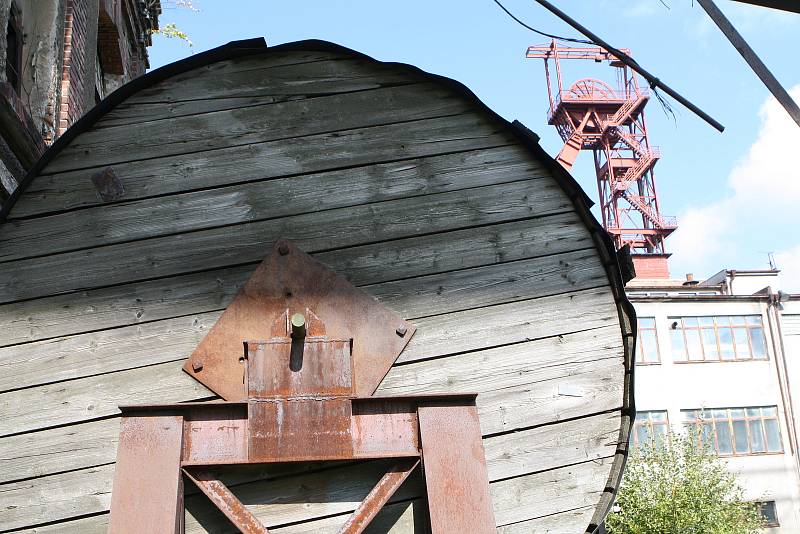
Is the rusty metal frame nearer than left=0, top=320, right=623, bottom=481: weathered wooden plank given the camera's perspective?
Yes

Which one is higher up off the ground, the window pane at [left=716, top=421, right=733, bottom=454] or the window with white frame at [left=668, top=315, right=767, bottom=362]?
the window with white frame at [left=668, top=315, right=767, bottom=362]

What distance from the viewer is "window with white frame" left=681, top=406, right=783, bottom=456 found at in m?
29.0

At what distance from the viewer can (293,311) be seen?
3.39 metres

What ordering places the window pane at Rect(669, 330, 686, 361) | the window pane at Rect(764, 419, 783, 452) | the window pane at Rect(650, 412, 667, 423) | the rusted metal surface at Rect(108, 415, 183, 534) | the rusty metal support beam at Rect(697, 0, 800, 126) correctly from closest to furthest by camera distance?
the rusted metal surface at Rect(108, 415, 183, 534) → the rusty metal support beam at Rect(697, 0, 800, 126) → the window pane at Rect(650, 412, 667, 423) → the window pane at Rect(764, 419, 783, 452) → the window pane at Rect(669, 330, 686, 361)

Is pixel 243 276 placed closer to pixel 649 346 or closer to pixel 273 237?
pixel 273 237

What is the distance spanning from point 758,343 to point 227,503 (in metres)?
30.5

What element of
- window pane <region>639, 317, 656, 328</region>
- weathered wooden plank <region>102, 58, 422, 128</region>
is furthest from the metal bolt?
window pane <region>639, 317, 656, 328</region>

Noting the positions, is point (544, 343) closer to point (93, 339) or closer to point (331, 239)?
point (331, 239)

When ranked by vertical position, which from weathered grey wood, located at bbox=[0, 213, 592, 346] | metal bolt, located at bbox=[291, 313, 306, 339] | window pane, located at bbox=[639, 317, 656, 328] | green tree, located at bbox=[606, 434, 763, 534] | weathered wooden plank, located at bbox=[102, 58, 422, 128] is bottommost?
metal bolt, located at bbox=[291, 313, 306, 339]

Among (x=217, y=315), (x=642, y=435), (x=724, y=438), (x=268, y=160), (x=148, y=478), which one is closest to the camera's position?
(x=148, y=478)

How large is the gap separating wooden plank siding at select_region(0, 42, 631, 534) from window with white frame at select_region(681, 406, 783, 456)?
27279 mm

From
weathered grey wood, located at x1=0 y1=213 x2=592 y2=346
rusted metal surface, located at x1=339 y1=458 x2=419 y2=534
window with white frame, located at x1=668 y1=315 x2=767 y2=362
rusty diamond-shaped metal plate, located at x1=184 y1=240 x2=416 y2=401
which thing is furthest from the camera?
window with white frame, located at x1=668 y1=315 x2=767 y2=362

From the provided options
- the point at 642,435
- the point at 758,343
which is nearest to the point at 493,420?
the point at 642,435

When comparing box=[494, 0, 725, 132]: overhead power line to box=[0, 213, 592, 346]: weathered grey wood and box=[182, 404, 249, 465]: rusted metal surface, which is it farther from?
box=[182, 404, 249, 465]: rusted metal surface
